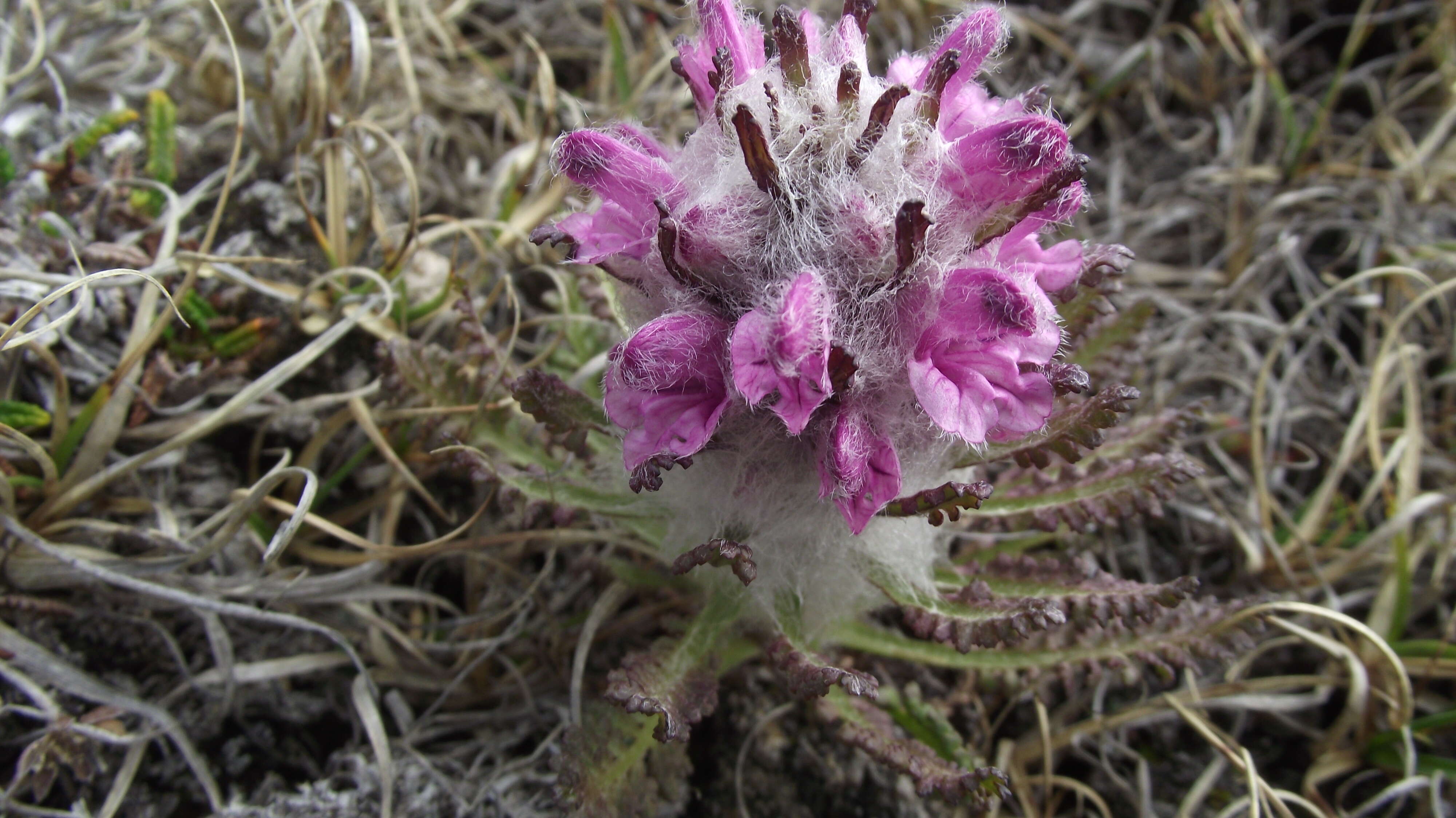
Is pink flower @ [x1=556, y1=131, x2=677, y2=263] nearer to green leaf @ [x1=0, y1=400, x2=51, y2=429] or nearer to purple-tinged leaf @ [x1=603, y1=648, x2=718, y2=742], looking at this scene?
purple-tinged leaf @ [x1=603, y1=648, x2=718, y2=742]

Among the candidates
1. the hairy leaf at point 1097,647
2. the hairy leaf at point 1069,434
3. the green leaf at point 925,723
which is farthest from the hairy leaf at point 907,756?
the hairy leaf at point 1069,434

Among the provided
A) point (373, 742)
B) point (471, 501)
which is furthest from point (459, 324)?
point (373, 742)

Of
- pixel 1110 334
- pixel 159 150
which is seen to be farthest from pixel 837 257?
pixel 159 150

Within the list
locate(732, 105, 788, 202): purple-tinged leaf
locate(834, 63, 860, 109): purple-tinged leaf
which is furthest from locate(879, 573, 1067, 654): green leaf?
locate(834, 63, 860, 109): purple-tinged leaf

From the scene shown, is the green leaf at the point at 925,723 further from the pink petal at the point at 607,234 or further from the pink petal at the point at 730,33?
the pink petal at the point at 730,33

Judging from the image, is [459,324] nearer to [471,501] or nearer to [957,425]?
[471,501]
